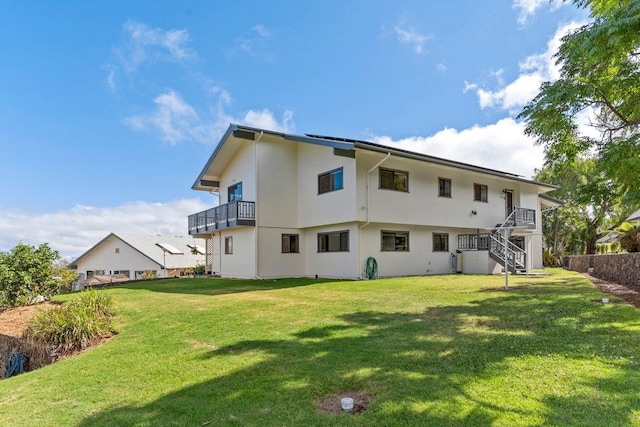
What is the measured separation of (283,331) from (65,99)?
22197 millimetres

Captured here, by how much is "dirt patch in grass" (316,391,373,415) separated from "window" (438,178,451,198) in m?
17.1

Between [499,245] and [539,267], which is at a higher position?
[499,245]

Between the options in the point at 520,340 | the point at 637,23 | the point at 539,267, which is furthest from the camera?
the point at 539,267

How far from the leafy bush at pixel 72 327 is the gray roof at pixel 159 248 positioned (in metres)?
27.7

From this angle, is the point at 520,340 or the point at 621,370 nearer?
the point at 621,370

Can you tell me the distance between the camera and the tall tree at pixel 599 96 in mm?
7262

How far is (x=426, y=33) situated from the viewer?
49.5 feet

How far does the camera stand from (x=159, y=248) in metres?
38.4

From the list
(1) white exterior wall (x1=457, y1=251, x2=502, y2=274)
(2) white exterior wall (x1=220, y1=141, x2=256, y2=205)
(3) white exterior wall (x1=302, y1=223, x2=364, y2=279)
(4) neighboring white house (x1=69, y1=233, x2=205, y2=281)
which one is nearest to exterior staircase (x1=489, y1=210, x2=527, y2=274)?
(1) white exterior wall (x1=457, y1=251, x2=502, y2=274)

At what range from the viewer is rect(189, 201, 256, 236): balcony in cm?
1822

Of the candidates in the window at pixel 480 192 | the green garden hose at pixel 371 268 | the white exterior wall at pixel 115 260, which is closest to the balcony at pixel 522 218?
the window at pixel 480 192

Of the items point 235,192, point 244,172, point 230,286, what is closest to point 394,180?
point 244,172

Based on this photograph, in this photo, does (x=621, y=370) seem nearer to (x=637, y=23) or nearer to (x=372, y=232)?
(x=637, y=23)

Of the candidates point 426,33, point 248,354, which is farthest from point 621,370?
point 426,33
